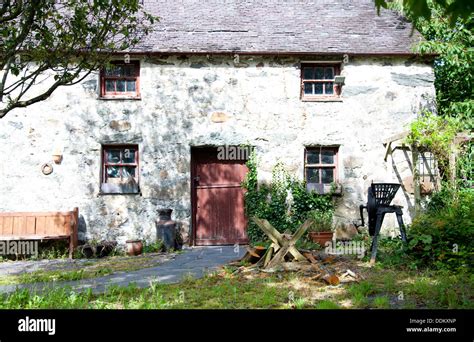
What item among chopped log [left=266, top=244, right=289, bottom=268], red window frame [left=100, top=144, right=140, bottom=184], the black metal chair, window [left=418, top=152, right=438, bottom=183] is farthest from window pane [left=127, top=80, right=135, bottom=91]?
window [left=418, top=152, right=438, bottom=183]

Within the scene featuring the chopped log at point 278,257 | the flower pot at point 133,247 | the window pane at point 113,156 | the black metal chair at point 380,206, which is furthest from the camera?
the window pane at point 113,156

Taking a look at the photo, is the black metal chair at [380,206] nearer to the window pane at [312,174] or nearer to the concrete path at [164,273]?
the concrete path at [164,273]

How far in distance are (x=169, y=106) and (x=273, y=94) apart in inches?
86.2

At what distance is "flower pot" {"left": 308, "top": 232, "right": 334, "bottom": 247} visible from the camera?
24.4 ft

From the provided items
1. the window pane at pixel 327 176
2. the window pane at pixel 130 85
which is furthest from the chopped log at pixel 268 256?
the window pane at pixel 130 85

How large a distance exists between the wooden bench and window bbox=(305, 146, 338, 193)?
15.7 ft

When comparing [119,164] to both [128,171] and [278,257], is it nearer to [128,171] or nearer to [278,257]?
[128,171]

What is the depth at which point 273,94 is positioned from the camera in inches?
325

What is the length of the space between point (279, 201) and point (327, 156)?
1.46 meters

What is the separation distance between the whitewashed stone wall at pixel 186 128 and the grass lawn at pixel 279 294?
3799mm

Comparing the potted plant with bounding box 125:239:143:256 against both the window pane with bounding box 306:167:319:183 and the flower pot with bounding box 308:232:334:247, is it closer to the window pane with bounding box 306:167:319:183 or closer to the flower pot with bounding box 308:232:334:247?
the flower pot with bounding box 308:232:334:247

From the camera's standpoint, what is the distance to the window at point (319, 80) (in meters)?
8.43

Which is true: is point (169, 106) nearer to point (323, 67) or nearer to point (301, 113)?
point (301, 113)

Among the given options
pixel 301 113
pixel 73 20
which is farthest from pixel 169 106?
pixel 73 20
